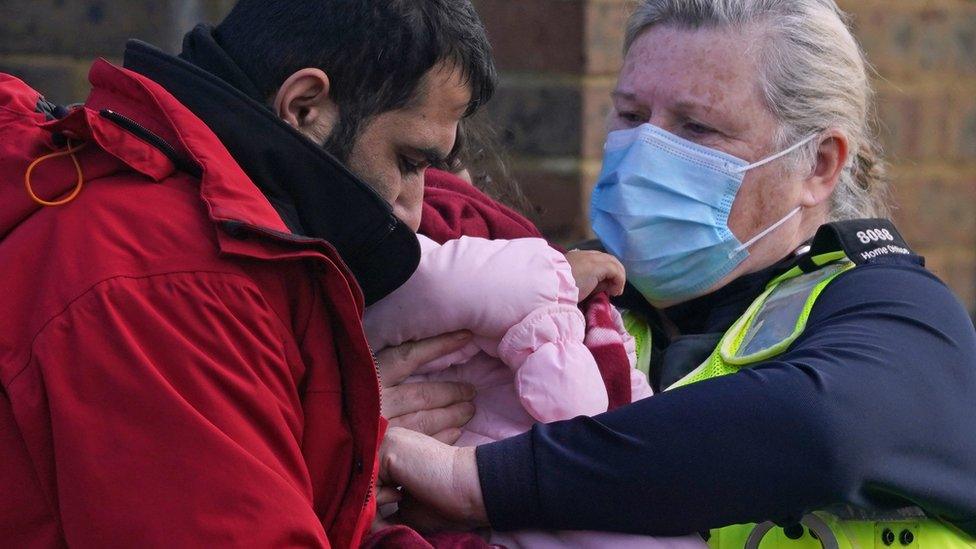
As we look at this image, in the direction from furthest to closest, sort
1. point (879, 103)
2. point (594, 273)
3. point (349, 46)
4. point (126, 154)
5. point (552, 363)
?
point (879, 103)
point (594, 273)
point (552, 363)
point (349, 46)
point (126, 154)

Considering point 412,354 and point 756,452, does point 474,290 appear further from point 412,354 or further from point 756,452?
point 756,452

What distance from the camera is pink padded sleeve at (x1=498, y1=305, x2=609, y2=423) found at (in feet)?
6.41

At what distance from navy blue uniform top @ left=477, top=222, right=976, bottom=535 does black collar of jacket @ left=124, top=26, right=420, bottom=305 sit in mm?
415

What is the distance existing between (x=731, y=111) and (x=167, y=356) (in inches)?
55.7

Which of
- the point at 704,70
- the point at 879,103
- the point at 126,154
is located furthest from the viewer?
the point at 879,103

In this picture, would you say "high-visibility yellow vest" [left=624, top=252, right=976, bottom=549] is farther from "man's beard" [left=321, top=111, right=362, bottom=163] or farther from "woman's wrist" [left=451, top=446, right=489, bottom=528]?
"man's beard" [left=321, top=111, right=362, bottom=163]

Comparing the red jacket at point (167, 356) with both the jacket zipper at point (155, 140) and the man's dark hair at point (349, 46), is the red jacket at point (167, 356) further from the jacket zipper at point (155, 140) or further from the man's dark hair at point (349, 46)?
the man's dark hair at point (349, 46)

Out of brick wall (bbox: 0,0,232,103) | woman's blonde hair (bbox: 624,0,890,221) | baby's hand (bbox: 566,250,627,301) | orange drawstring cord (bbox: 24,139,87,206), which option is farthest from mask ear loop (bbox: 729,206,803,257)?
brick wall (bbox: 0,0,232,103)

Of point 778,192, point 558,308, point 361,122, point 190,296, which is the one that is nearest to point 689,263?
point 778,192

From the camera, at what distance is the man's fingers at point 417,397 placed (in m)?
2.05

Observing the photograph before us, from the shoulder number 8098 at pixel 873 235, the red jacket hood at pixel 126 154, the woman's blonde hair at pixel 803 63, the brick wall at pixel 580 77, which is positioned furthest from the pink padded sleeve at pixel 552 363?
the brick wall at pixel 580 77

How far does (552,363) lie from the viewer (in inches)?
76.6

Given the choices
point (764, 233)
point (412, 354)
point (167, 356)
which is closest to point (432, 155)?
point (412, 354)

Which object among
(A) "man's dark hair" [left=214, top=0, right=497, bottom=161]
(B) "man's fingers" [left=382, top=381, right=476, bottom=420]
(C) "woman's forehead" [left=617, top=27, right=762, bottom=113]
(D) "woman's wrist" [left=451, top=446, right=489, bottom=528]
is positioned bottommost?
(D) "woman's wrist" [left=451, top=446, right=489, bottom=528]
